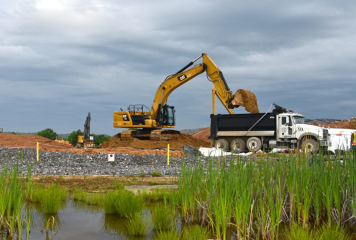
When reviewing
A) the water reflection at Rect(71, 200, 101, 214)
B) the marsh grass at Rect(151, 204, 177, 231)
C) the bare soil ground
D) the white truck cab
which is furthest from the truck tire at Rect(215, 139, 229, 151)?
the marsh grass at Rect(151, 204, 177, 231)

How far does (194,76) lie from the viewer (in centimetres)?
2309

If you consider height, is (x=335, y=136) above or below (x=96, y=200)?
above

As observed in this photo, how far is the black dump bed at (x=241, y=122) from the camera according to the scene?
1823cm

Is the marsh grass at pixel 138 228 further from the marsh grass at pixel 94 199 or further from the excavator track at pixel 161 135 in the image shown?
the excavator track at pixel 161 135

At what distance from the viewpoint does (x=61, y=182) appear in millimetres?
8633

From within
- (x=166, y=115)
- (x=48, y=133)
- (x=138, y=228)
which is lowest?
(x=138, y=228)

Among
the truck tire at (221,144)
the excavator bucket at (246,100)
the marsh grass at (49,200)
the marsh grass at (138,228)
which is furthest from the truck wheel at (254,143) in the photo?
the marsh grass at (138,228)

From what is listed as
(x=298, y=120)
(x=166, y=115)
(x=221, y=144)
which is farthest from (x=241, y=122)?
(x=166, y=115)

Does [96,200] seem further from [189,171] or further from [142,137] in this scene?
[142,137]

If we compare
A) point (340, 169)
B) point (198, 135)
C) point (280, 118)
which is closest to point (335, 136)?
point (280, 118)

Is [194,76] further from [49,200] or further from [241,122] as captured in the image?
[49,200]

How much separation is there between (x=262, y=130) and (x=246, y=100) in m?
2.04

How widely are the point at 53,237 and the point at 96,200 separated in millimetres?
1848

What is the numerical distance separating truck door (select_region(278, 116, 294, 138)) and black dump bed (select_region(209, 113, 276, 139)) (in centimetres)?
36
